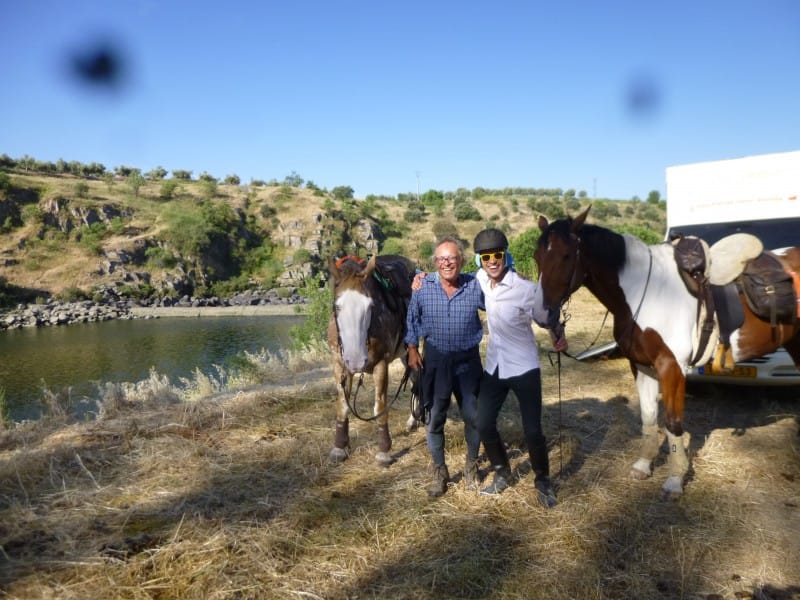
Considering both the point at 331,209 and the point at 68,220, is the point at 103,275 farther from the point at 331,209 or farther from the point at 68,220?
the point at 331,209

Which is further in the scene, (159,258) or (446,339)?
(159,258)

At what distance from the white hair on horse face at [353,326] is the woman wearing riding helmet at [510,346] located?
40.8 inches

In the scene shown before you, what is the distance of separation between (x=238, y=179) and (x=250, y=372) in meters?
77.8

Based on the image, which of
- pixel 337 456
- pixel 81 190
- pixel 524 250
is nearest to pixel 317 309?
pixel 524 250

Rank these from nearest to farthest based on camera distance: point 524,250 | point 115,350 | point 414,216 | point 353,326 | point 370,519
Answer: point 370,519, point 353,326, point 524,250, point 115,350, point 414,216

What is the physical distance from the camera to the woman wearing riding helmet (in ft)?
11.7

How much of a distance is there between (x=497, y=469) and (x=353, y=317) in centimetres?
179

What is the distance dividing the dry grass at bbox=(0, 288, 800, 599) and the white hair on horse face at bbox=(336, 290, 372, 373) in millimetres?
1199

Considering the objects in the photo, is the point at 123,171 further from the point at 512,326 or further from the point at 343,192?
the point at 512,326

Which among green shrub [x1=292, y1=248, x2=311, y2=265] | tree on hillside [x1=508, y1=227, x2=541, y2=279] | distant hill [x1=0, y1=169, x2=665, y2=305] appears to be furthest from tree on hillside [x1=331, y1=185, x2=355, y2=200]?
tree on hillside [x1=508, y1=227, x2=541, y2=279]

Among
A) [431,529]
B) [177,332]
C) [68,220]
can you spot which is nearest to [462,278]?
[431,529]

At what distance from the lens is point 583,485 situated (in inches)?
166

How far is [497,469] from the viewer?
4.07m

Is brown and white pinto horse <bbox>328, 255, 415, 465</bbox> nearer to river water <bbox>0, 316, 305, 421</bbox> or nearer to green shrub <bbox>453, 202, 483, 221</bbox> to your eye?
river water <bbox>0, 316, 305, 421</bbox>
